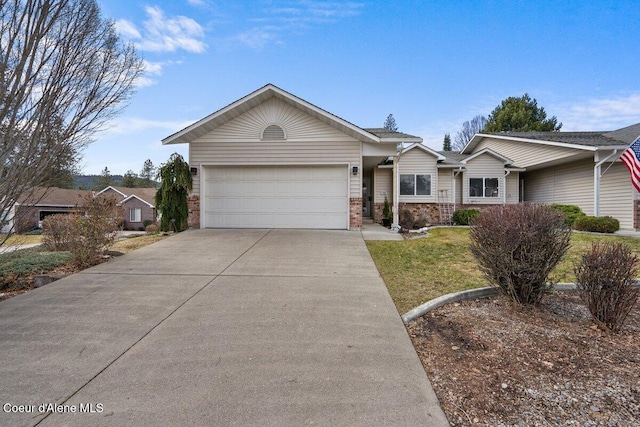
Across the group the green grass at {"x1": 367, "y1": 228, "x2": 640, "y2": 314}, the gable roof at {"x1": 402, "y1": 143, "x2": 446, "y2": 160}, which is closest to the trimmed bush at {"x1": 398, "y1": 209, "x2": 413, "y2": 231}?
the gable roof at {"x1": 402, "y1": 143, "x2": 446, "y2": 160}

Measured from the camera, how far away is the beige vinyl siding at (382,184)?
1619 centimetres

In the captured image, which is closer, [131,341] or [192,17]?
[131,341]

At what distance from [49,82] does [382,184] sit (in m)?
13.9

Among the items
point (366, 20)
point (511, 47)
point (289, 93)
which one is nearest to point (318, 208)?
point (289, 93)

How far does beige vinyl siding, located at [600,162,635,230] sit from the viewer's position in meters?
12.5

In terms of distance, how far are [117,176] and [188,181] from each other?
210 ft

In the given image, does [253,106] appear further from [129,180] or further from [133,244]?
[129,180]

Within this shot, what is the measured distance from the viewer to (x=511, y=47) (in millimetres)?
13289

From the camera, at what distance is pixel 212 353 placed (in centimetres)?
299

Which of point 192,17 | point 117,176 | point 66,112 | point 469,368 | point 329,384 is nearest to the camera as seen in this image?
point 329,384

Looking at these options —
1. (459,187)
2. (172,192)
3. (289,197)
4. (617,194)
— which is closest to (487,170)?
(459,187)

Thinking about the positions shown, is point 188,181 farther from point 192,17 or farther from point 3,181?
point 3,181

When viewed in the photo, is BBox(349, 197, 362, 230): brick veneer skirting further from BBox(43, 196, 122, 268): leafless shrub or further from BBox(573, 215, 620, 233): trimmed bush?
BBox(573, 215, 620, 233): trimmed bush

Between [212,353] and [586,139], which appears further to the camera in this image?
[586,139]
